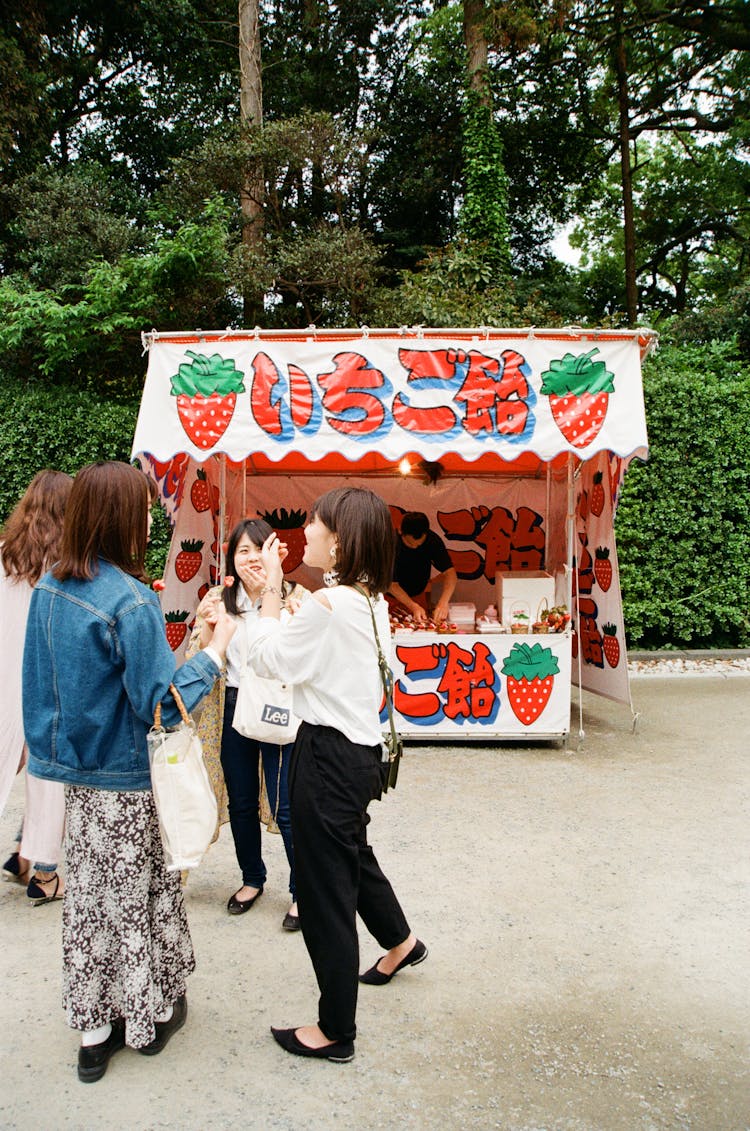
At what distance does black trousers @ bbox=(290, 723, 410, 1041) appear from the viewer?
2574mm

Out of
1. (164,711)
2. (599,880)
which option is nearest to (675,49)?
(599,880)

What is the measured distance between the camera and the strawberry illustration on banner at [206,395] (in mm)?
5766

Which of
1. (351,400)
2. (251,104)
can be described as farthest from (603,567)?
(251,104)

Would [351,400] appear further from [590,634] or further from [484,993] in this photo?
[484,993]

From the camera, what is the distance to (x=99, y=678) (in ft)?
8.23

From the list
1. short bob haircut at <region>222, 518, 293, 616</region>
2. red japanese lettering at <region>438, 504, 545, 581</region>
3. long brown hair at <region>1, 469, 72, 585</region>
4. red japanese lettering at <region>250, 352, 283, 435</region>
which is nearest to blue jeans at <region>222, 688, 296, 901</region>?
short bob haircut at <region>222, 518, 293, 616</region>

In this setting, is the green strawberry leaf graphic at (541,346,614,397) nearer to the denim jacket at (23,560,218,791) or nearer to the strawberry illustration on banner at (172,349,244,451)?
the strawberry illustration on banner at (172,349,244,451)

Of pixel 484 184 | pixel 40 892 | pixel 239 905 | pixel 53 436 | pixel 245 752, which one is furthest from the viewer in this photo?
pixel 484 184

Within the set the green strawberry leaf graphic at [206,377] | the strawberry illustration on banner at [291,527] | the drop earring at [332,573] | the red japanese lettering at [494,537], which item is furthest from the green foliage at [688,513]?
the drop earring at [332,573]

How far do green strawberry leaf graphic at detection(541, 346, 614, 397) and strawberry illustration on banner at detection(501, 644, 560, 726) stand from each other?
6.05ft

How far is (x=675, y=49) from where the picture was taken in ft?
58.8

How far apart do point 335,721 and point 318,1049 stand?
108cm

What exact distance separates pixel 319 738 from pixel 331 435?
3.49 metres

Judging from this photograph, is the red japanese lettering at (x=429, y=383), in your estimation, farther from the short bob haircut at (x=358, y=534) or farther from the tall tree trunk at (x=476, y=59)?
the tall tree trunk at (x=476, y=59)
